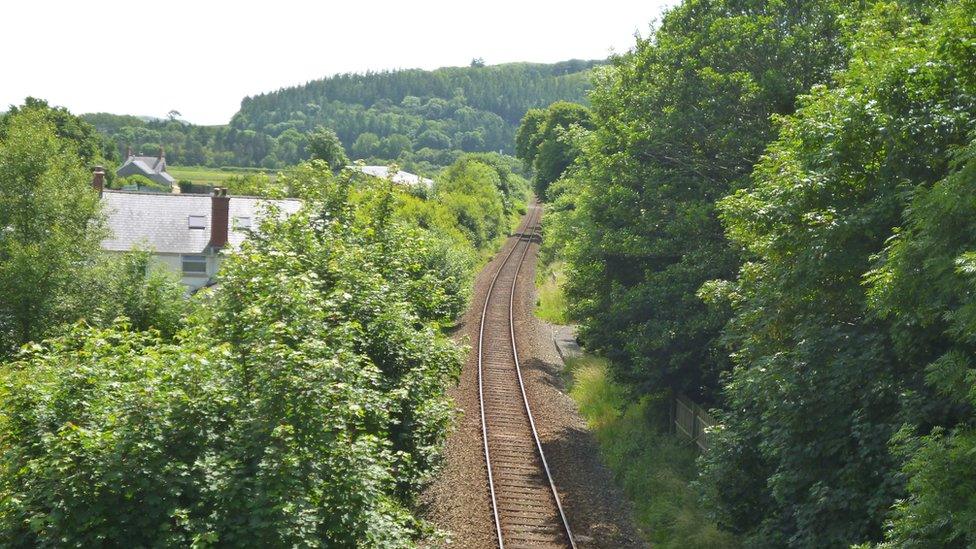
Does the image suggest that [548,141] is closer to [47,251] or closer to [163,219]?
[163,219]

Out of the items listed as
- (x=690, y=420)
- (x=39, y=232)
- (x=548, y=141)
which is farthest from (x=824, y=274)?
(x=548, y=141)

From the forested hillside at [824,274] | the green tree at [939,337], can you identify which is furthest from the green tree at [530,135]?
the green tree at [939,337]

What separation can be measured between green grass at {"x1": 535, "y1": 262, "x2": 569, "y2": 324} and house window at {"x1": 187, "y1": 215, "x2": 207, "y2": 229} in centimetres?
2000

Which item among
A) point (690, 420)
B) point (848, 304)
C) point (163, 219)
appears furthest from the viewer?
point (163, 219)

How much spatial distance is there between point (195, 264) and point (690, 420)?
34.5m

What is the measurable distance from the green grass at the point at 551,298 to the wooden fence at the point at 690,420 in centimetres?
1306

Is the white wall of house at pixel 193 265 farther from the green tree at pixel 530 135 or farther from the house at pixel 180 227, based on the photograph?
the green tree at pixel 530 135

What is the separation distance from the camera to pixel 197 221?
4931 centimetres

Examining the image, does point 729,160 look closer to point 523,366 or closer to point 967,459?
point 523,366

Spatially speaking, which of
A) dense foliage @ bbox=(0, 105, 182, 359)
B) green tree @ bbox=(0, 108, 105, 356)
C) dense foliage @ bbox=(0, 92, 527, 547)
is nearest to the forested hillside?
dense foliage @ bbox=(0, 92, 527, 547)

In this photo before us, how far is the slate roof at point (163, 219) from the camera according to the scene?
4750 centimetres

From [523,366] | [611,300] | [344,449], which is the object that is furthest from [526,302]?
[344,449]

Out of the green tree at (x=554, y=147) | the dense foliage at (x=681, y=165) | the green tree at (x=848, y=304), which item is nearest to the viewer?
the green tree at (x=848, y=304)

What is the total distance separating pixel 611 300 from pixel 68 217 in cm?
2080
